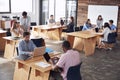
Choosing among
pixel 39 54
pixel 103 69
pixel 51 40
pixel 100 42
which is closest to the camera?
pixel 39 54

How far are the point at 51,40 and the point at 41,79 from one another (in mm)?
5718

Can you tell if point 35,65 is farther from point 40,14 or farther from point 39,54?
point 40,14

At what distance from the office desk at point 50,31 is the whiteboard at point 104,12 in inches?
93.0

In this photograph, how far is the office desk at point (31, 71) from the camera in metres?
3.77

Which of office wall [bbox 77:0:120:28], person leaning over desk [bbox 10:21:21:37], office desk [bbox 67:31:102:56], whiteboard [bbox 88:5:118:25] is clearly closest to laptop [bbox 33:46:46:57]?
person leaning over desk [bbox 10:21:21:37]

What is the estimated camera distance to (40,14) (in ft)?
43.1

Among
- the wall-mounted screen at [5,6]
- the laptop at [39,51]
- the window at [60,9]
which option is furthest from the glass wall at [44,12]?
the laptop at [39,51]

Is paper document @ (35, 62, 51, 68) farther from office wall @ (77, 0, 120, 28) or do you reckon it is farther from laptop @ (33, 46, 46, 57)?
office wall @ (77, 0, 120, 28)

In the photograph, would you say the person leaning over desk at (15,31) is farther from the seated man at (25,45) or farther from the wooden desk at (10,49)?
the seated man at (25,45)

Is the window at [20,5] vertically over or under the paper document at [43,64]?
over

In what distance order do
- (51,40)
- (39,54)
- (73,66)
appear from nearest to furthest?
1. (73,66)
2. (39,54)
3. (51,40)

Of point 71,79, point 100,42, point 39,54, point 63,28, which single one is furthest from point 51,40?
point 71,79

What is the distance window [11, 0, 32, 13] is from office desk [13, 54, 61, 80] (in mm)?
7937

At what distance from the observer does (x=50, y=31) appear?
9.77 m
